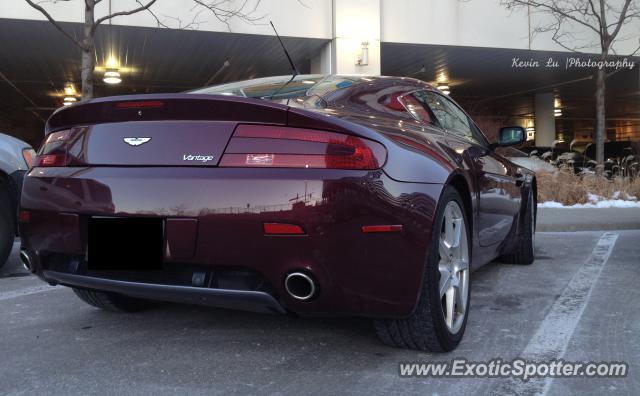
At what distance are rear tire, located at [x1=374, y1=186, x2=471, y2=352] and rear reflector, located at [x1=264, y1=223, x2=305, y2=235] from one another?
63 centimetres

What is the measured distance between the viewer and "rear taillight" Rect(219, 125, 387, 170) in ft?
7.90

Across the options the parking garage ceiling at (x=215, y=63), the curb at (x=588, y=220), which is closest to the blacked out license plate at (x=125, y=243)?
the curb at (x=588, y=220)

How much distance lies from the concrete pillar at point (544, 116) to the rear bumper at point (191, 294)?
23624 mm

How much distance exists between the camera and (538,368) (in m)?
2.67

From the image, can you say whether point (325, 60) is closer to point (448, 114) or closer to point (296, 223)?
point (448, 114)

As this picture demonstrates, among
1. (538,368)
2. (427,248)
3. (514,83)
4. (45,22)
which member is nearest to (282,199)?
(427,248)

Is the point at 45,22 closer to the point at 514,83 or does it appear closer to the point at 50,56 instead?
the point at 50,56

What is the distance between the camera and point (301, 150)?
7.96 feet

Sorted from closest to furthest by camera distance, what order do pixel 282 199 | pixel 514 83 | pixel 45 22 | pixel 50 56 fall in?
pixel 282 199, pixel 45 22, pixel 50 56, pixel 514 83

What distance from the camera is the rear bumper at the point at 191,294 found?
2.41 metres

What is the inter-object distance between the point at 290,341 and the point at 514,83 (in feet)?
67.3

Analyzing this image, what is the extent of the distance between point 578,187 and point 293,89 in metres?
9.07

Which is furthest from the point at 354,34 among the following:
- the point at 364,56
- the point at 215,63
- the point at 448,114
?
the point at 448,114

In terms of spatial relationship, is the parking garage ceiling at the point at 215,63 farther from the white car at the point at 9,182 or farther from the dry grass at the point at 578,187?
the white car at the point at 9,182
